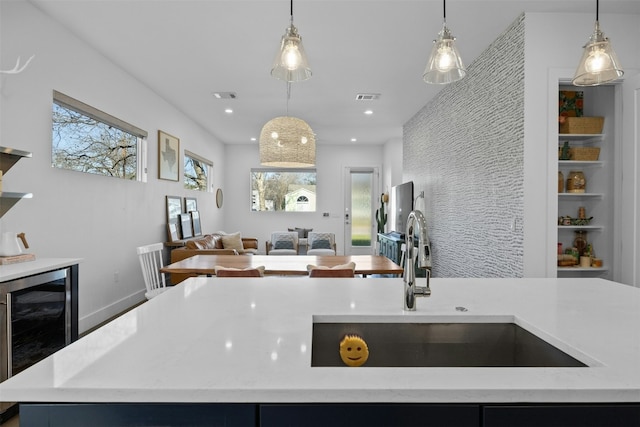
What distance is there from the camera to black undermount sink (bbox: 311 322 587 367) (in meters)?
1.20

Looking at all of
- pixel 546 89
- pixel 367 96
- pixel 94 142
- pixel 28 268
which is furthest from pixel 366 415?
pixel 367 96

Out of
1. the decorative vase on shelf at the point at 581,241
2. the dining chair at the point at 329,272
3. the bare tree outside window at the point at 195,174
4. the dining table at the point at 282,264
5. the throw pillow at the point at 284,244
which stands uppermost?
the bare tree outside window at the point at 195,174

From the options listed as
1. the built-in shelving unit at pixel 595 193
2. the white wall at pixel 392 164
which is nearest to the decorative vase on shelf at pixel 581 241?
the built-in shelving unit at pixel 595 193

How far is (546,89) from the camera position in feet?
9.79

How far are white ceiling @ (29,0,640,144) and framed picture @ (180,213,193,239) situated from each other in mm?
1750

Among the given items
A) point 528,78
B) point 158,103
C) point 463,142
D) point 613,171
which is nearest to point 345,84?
point 463,142

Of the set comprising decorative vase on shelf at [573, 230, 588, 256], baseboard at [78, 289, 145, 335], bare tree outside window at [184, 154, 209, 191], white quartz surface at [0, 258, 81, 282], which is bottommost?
baseboard at [78, 289, 145, 335]

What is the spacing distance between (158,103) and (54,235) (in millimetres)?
2581

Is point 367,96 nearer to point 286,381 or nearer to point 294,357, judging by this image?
point 294,357

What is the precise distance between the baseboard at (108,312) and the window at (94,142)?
1.39 m

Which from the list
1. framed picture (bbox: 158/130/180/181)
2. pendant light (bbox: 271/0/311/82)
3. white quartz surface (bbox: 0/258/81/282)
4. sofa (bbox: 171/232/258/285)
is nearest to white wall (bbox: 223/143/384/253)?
sofa (bbox: 171/232/258/285)

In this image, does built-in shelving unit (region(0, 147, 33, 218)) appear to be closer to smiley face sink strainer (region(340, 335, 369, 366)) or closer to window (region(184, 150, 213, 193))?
smiley face sink strainer (region(340, 335, 369, 366))

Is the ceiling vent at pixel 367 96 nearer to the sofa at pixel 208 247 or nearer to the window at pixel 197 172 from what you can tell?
the sofa at pixel 208 247

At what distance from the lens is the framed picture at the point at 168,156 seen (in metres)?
5.14
